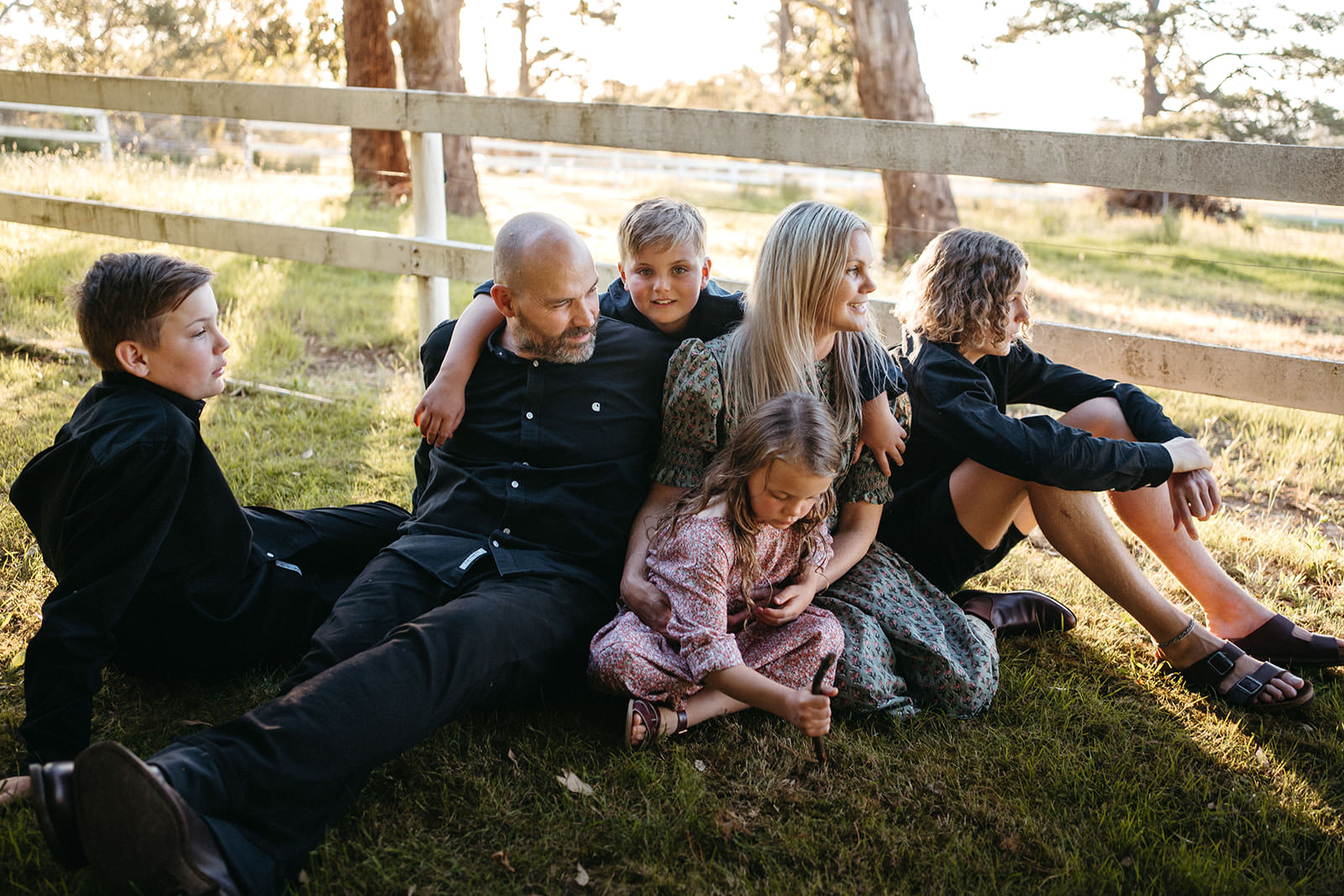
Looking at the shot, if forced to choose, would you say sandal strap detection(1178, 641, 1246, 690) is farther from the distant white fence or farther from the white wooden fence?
the distant white fence

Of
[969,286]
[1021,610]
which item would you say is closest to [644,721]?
[1021,610]

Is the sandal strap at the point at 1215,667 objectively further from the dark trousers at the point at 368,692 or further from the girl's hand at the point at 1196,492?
the dark trousers at the point at 368,692

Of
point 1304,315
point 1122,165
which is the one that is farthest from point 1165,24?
point 1122,165

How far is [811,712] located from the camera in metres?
2.21

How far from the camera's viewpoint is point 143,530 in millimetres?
2332

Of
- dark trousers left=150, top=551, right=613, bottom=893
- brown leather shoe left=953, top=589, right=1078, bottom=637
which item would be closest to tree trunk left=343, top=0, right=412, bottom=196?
dark trousers left=150, top=551, right=613, bottom=893

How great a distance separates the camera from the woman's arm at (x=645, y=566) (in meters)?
2.61

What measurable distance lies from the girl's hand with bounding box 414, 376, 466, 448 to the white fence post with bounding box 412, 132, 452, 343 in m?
1.83

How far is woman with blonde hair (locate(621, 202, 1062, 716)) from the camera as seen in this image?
2709 millimetres

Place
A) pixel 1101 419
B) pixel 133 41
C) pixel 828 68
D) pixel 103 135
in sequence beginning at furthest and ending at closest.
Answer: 1. pixel 133 41
2. pixel 828 68
3. pixel 103 135
4. pixel 1101 419

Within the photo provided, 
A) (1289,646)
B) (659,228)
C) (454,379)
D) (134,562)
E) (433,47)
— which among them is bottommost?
(1289,646)

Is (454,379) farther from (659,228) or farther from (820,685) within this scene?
(820,685)

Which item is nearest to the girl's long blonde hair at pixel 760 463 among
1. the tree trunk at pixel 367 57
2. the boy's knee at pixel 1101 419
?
the boy's knee at pixel 1101 419

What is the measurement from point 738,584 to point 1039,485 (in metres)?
0.95
